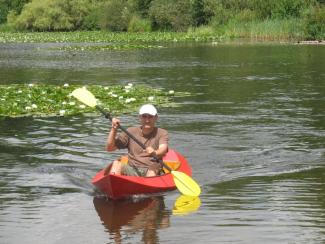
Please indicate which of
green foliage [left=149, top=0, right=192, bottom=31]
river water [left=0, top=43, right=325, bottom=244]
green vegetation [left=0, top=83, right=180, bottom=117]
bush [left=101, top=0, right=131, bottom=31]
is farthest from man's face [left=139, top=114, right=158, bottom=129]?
bush [left=101, top=0, right=131, bottom=31]

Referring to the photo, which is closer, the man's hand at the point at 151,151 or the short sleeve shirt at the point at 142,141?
the man's hand at the point at 151,151

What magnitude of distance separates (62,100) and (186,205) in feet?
33.5

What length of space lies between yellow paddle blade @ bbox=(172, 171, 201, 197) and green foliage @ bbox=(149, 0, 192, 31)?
6405 cm

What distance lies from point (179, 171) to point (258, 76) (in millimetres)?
17445

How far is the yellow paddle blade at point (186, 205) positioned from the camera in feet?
29.0

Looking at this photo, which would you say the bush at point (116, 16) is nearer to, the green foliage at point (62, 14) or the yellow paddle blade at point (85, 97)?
the green foliage at point (62, 14)

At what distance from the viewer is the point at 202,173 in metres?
11.4

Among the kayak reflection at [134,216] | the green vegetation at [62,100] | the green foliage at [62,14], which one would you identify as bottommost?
the kayak reflection at [134,216]

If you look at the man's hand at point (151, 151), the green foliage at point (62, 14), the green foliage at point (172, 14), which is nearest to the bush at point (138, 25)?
the green foliage at point (172, 14)

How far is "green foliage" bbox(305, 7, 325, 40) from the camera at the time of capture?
170ft

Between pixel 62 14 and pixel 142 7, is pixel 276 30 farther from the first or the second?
pixel 62 14

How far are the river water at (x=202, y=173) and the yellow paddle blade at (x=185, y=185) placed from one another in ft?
0.44

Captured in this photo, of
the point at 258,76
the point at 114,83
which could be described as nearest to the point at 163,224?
the point at 114,83

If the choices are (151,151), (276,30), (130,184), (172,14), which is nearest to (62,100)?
(151,151)
